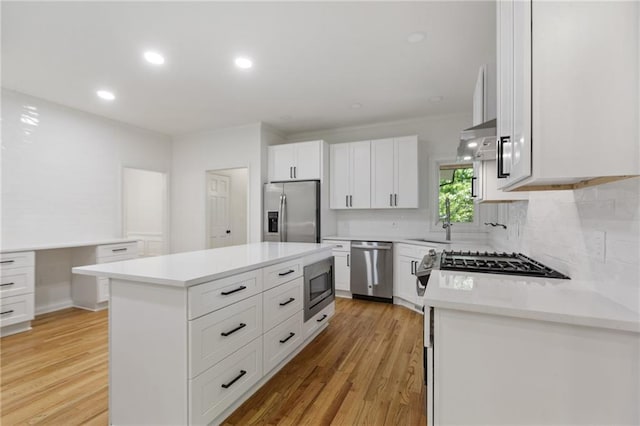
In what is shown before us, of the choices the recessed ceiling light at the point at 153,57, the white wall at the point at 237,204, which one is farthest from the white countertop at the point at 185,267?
the white wall at the point at 237,204

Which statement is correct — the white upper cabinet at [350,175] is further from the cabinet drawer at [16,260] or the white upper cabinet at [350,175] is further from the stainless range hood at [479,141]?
the cabinet drawer at [16,260]

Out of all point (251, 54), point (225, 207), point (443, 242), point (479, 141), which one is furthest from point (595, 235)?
point (225, 207)

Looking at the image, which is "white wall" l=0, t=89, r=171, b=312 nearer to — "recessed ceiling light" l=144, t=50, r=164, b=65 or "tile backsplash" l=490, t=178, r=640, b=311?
"recessed ceiling light" l=144, t=50, r=164, b=65

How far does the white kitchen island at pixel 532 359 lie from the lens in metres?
0.96

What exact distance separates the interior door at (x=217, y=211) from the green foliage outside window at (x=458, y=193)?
397cm

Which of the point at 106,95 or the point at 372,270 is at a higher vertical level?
the point at 106,95

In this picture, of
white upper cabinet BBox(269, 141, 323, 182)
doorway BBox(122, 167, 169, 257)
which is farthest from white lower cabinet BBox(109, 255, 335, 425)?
doorway BBox(122, 167, 169, 257)

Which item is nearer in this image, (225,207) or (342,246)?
(342,246)

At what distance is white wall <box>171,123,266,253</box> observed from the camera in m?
4.92

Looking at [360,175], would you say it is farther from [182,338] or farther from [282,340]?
[182,338]

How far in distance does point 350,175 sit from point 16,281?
4.25 meters

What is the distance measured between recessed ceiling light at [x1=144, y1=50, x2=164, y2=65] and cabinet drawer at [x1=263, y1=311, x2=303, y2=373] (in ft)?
8.65

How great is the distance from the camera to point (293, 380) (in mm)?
2209

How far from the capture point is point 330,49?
8.69ft
